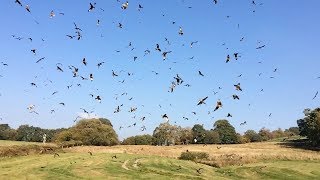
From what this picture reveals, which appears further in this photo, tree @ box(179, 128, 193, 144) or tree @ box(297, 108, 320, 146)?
tree @ box(179, 128, 193, 144)

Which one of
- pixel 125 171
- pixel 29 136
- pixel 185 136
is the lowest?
pixel 125 171

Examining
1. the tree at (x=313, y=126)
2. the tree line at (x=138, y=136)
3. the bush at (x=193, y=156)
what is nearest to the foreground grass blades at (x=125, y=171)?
the bush at (x=193, y=156)

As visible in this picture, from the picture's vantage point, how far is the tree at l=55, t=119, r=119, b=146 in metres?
125

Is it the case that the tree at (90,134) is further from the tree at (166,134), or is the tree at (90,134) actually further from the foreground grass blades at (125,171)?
the foreground grass blades at (125,171)

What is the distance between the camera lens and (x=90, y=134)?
12631 centimetres

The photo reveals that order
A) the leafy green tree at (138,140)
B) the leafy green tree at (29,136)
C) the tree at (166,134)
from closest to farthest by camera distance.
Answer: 1. the leafy green tree at (138,140)
2. the tree at (166,134)
3. the leafy green tree at (29,136)

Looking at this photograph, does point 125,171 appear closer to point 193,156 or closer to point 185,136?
point 193,156

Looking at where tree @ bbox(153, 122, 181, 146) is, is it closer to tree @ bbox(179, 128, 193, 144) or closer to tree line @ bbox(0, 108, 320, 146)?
tree line @ bbox(0, 108, 320, 146)

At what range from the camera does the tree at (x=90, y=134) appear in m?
125

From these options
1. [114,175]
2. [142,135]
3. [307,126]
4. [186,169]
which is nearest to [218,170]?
[186,169]

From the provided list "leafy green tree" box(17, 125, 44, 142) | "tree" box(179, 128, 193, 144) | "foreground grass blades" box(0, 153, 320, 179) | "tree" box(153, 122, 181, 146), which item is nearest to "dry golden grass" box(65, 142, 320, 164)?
"foreground grass blades" box(0, 153, 320, 179)

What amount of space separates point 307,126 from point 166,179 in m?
90.9

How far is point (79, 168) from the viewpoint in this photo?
52.5 meters

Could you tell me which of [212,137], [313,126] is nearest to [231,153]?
[313,126]
